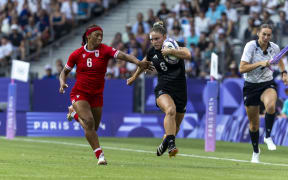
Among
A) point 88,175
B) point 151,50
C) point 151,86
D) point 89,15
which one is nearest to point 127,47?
point 151,86

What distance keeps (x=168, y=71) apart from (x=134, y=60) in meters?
1.27

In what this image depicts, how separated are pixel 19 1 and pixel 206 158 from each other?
69.3 feet

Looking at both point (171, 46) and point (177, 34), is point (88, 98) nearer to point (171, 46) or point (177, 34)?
point (171, 46)

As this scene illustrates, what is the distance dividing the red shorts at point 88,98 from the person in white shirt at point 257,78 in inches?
119

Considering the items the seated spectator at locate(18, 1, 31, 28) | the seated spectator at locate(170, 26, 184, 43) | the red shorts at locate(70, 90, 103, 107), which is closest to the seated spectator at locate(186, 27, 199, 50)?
the seated spectator at locate(170, 26, 184, 43)

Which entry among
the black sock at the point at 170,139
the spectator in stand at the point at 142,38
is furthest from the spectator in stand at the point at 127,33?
the black sock at the point at 170,139

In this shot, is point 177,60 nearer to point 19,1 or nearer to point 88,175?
point 88,175

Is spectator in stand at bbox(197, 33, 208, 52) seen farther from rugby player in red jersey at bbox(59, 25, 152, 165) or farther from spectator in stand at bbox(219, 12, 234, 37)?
rugby player in red jersey at bbox(59, 25, 152, 165)

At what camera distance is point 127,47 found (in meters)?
31.3

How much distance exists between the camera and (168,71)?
15250 millimetres

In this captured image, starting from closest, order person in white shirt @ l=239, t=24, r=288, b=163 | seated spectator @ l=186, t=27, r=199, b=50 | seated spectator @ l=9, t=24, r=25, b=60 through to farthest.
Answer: person in white shirt @ l=239, t=24, r=288, b=163
seated spectator @ l=186, t=27, r=199, b=50
seated spectator @ l=9, t=24, r=25, b=60

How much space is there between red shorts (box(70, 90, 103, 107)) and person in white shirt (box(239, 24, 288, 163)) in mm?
3012

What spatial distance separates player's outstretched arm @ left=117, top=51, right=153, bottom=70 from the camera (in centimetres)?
1416

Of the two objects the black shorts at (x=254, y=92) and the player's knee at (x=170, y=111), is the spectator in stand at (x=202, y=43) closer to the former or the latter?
the black shorts at (x=254, y=92)
